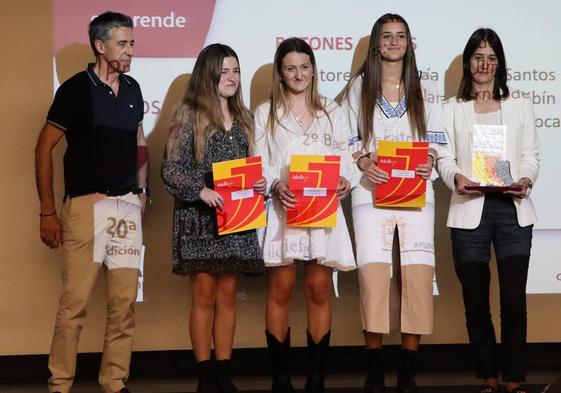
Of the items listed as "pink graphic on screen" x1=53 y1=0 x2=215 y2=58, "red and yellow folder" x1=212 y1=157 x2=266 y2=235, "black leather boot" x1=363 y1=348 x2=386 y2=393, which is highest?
"pink graphic on screen" x1=53 y1=0 x2=215 y2=58

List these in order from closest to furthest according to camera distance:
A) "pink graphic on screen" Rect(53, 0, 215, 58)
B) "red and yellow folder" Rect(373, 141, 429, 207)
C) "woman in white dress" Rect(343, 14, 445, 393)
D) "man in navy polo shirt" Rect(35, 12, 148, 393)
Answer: "man in navy polo shirt" Rect(35, 12, 148, 393) < "red and yellow folder" Rect(373, 141, 429, 207) < "woman in white dress" Rect(343, 14, 445, 393) < "pink graphic on screen" Rect(53, 0, 215, 58)

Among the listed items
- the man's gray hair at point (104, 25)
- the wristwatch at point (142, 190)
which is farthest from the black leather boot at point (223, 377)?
the man's gray hair at point (104, 25)

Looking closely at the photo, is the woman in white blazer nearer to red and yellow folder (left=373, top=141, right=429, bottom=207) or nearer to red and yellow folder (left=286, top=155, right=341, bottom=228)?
red and yellow folder (left=373, top=141, right=429, bottom=207)

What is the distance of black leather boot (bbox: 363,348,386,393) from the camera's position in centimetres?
488

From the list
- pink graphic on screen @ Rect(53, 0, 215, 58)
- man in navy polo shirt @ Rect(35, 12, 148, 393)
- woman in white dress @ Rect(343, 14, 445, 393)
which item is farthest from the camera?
pink graphic on screen @ Rect(53, 0, 215, 58)

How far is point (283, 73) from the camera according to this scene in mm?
4824

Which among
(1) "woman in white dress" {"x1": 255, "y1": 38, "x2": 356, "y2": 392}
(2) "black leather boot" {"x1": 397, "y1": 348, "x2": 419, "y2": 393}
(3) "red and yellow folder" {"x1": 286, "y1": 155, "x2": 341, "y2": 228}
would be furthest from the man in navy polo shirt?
(2) "black leather boot" {"x1": 397, "y1": 348, "x2": 419, "y2": 393}

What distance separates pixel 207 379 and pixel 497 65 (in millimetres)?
2198

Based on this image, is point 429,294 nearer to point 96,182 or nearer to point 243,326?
point 243,326

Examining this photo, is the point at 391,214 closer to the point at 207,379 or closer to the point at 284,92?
the point at 284,92

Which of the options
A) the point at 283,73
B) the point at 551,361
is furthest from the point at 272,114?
the point at 551,361

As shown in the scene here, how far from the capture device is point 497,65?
195 inches

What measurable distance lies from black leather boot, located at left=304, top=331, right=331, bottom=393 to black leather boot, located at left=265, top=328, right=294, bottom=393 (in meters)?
0.12

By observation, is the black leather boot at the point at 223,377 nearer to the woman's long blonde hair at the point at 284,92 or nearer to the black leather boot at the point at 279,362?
the black leather boot at the point at 279,362
